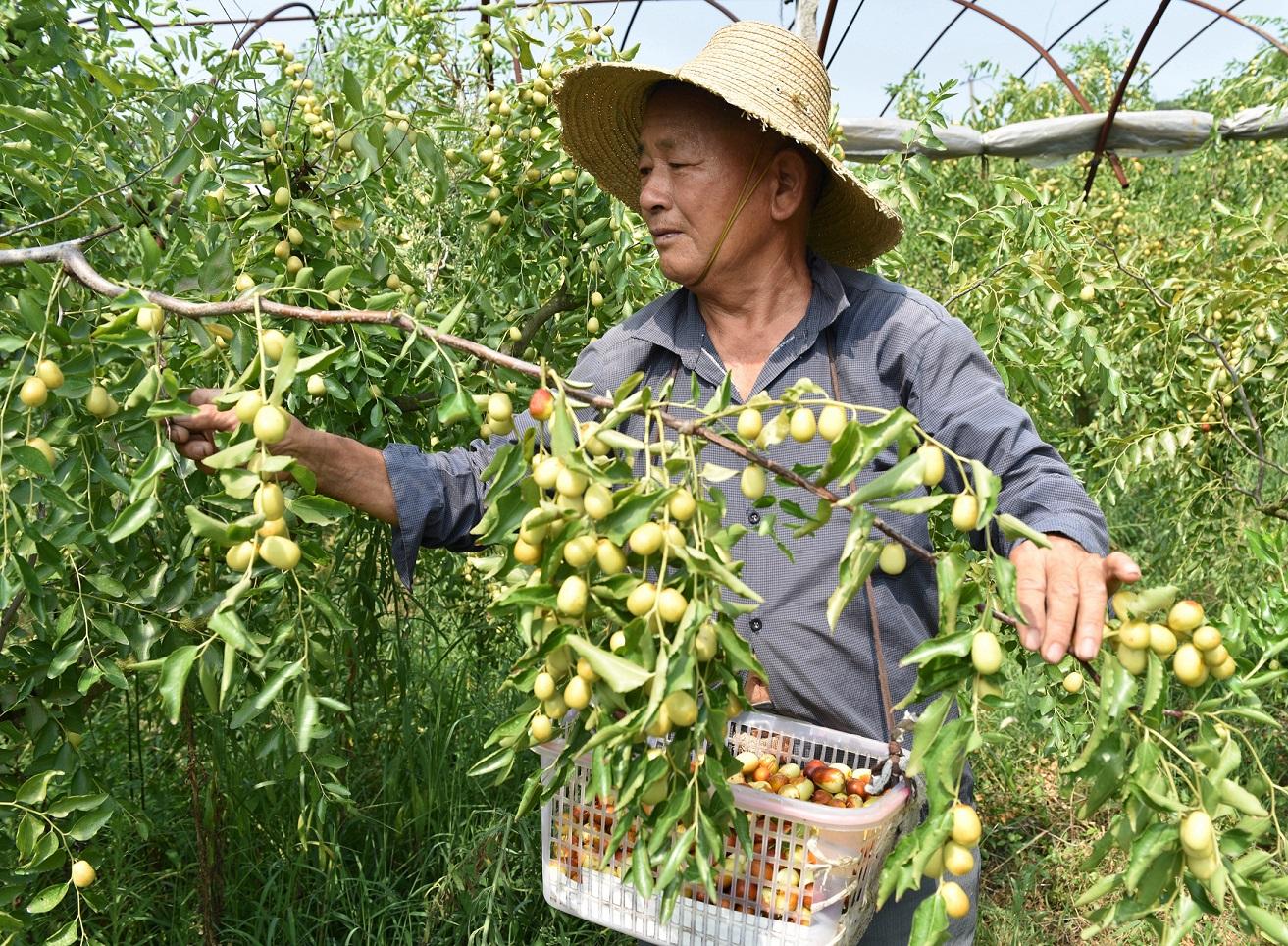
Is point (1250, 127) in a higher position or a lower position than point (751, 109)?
lower

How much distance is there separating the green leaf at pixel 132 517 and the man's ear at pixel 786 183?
111 centimetres

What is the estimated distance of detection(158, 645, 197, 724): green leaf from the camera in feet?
3.38

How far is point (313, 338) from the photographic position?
5.83ft

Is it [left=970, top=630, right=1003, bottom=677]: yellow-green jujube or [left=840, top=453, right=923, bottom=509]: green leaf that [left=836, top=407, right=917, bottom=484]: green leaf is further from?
[left=970, top=630, right=1003, bottom=677]: yellow-green jujube

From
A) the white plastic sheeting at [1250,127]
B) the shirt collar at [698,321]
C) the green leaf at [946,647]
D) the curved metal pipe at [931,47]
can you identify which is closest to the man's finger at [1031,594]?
the green leaf at [946,647]

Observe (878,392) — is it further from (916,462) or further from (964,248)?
(964,248)

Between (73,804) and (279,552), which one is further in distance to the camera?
(73,804)

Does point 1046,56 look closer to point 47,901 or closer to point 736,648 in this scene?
point 736,648

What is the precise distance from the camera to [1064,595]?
1030 millimetres

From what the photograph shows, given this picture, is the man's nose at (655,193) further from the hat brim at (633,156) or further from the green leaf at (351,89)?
the green leaf at (351,89)

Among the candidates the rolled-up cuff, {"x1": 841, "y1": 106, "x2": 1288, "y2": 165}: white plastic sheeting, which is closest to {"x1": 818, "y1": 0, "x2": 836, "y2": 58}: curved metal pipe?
{"x1": 841, "y1": 106, "x2": 1288, "y2": 165}: white plastic sheeting

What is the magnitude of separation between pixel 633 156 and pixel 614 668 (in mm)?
1383

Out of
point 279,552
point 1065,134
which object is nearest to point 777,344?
point 279,552

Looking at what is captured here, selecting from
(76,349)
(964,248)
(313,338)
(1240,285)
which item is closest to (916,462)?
(76,349)
